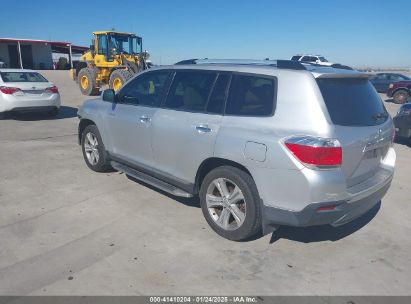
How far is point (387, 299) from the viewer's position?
2.93 m

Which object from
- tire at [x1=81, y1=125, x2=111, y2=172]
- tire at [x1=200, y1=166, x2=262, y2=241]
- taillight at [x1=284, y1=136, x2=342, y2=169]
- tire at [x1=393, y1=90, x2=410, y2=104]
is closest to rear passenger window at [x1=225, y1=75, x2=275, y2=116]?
taillight at [x1=284, y1=136, x2=342, y2=169]

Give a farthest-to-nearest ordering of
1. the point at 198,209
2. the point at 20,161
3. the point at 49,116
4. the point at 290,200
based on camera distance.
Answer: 1. the point at 49,116
2. the point at 20,161
3. the point at 198,209
4. the point at 290,200

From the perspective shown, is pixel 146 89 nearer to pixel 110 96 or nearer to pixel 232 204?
pixel 110 96

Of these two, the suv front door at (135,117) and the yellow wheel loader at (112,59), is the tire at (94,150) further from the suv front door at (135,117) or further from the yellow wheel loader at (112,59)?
the yellow wheel loader at (112,59)

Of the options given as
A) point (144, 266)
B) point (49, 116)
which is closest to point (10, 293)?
point (144, 266)

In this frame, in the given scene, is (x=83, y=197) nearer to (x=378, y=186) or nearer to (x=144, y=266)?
(x=144, y=266)

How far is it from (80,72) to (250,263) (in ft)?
54.0

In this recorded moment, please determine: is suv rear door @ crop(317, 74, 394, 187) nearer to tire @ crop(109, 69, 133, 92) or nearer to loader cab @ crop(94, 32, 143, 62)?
tire @ crop(109, 69, 133, 92)

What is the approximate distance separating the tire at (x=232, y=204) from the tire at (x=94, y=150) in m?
2.29

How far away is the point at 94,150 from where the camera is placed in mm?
5828

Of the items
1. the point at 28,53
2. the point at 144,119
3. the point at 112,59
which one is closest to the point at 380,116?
the point at 144,119

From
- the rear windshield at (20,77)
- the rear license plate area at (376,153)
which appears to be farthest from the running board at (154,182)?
the rear windshield at (20,77)

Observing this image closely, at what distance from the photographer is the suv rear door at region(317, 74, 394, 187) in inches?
125

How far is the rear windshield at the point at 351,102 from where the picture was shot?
3.23m
